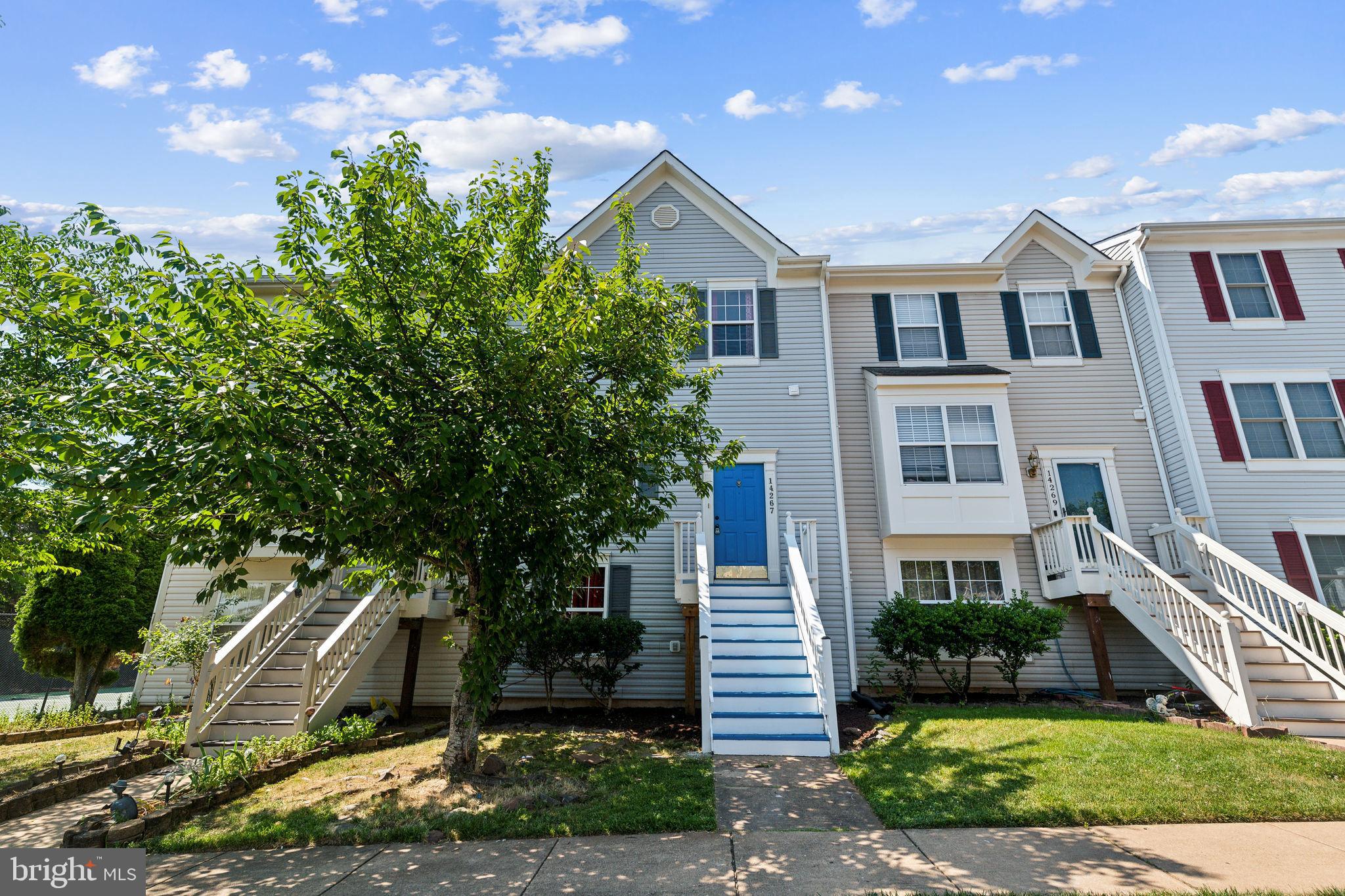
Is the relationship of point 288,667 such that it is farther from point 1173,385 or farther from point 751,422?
point 1173,385

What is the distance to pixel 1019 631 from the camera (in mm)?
10203

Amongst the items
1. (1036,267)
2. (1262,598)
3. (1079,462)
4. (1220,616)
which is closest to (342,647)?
(1220,616)

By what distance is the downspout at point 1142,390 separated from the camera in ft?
41.0

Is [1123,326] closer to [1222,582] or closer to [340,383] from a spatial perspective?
[1222,582]

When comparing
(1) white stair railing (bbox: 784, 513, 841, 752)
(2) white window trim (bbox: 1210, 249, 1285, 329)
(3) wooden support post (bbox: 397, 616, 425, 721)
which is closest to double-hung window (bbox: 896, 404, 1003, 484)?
(1) white stair railing (bbox: 784, 513, 841, 752)

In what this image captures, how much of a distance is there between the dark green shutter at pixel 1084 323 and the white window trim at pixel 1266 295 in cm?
253

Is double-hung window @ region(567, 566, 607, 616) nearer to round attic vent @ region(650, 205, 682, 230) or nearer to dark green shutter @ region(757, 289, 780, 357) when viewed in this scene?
dark green shutter @ region(757, 289, 780, 357)

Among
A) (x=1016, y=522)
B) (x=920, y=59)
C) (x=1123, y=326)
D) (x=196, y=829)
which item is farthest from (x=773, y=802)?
(x=1123, y=326)

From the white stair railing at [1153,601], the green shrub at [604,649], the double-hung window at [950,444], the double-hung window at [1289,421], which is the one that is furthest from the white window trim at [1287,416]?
the green shrub at [604,649]

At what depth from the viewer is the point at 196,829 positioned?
18.9ft

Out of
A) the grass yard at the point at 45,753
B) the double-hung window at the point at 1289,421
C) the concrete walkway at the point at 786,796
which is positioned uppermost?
the double-hung window at the point at 1289,421

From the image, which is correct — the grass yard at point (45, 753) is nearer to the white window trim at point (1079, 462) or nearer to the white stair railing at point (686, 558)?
the white stair railing at point (686, 558)

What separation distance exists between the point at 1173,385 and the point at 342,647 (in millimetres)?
16082

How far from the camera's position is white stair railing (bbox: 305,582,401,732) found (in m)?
9.11
